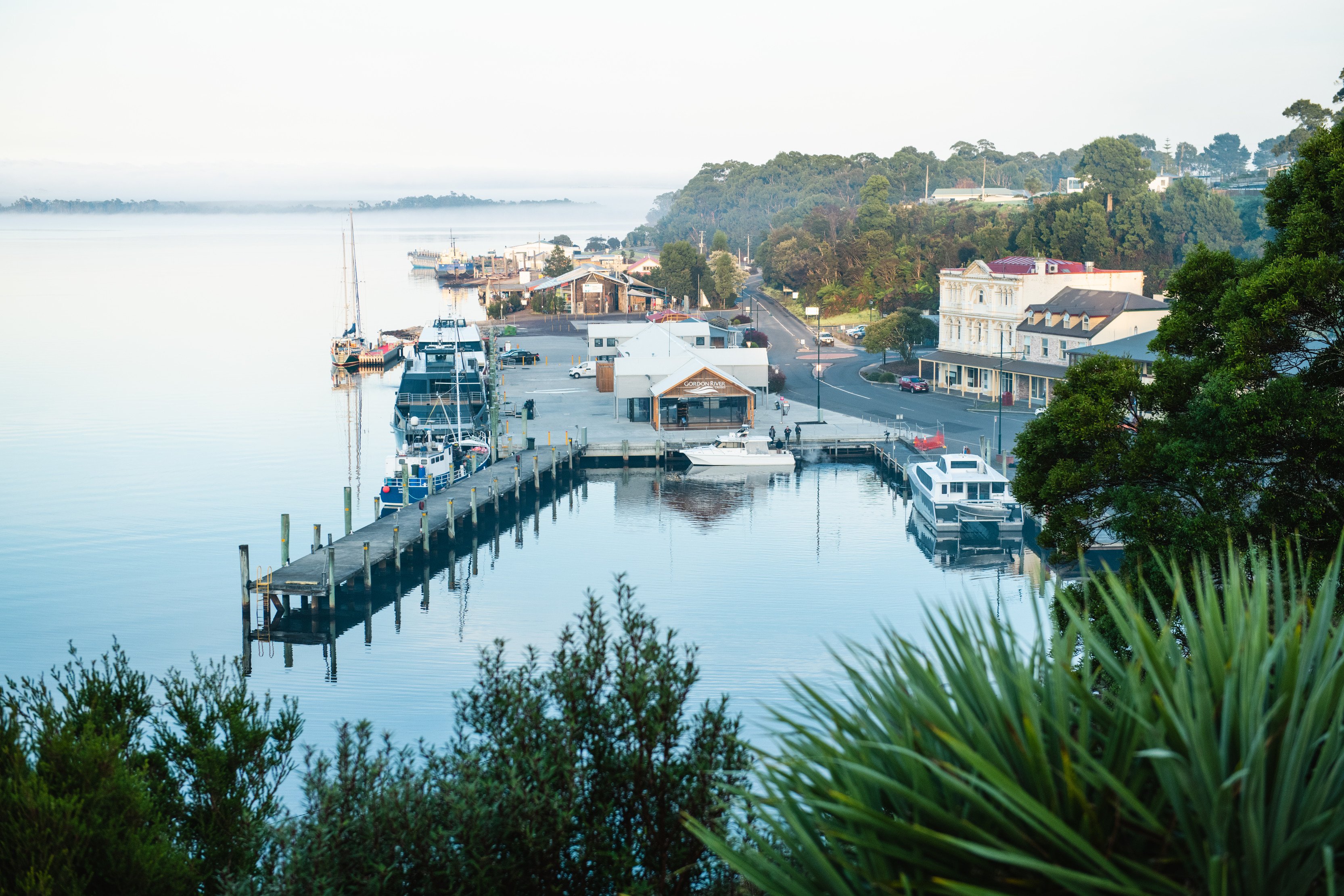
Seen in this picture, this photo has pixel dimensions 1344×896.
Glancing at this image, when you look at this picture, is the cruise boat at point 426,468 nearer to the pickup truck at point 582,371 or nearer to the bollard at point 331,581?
the bollard at point 331,581

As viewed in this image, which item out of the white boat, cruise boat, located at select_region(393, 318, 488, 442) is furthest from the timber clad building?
cruise boat, located at select_region(393, 318, 488, 442)

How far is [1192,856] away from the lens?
696 centimetres

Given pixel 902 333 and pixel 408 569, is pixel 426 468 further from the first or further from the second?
pixel 902 333

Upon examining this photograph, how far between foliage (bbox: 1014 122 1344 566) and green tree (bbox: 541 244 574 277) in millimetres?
135470

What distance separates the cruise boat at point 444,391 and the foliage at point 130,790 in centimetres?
4366

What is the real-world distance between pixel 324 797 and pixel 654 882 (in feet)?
10.8

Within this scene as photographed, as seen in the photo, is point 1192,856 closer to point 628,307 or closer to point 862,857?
point 862,857

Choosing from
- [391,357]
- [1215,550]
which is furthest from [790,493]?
[391,357]

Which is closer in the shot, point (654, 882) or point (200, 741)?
point (654, 882)

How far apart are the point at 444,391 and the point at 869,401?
2356cm

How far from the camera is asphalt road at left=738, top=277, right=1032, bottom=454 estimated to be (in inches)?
2366

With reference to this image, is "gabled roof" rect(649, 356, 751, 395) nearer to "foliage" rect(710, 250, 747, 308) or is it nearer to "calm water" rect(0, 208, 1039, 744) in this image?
"calm water" rect(0, 208, 1039, 744)

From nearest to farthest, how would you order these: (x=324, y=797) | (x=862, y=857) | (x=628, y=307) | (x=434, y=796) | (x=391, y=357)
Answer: (x=862, y=857) → (x=324, y=797) → (x=434, y=796) → (x=391, y=357) → (x=628, y=307)

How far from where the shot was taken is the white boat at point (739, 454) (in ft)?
188
